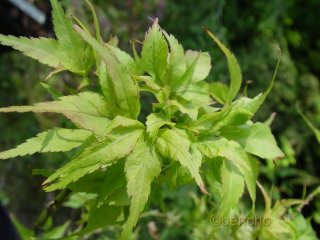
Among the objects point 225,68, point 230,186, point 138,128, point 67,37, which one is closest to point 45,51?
point 67,37

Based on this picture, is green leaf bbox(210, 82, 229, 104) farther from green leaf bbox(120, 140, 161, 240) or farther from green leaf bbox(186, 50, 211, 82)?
green leaf bbox(120, 140, 161, 240)

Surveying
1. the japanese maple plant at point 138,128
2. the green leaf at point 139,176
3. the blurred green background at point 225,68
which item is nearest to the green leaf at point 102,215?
the japanese maple plant at point 138,128

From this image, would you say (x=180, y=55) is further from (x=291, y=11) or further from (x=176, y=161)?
(x=291, y=11)

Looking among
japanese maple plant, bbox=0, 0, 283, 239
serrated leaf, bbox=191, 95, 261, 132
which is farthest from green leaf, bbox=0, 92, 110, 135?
serrated leaf, bbox=191, 95, 261, 132

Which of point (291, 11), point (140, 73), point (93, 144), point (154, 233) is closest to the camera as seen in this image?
point (93, 144)

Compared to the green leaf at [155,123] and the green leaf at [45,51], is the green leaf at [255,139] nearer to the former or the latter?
the green leaf at [155,123]

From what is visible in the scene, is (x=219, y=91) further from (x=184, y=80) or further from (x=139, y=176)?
(x=139, y=176)

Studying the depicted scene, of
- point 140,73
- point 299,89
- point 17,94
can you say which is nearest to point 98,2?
point 17,94
